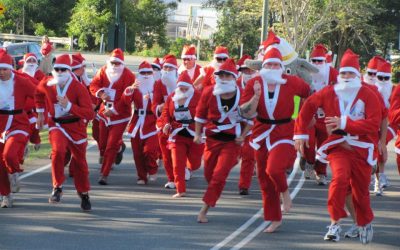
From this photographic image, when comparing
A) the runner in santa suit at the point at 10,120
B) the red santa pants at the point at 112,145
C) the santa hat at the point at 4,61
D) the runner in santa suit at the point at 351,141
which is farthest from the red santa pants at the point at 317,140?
the santa hat at the point at 4,61

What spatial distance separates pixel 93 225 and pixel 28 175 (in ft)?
15.7

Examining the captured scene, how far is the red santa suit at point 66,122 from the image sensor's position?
42.4 feet

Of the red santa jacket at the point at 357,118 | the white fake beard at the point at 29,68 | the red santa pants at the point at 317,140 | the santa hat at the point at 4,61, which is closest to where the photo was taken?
the red santa jacket at the point at 357,118

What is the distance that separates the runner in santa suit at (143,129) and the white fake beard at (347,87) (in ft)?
18.0

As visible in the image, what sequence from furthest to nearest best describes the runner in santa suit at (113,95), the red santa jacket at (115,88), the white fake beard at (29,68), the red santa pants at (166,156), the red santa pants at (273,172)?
the white fake beard at (29,68), the red santa jacket at (115,88), the runner in santa suit at (113,95), the red santa pants at (166,156), the red santa pants at (273,172)

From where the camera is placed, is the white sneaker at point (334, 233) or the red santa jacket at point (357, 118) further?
the white sneaker at point (334, 233)

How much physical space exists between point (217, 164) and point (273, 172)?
127cm

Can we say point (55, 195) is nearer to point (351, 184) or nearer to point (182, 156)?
point (182, 156)

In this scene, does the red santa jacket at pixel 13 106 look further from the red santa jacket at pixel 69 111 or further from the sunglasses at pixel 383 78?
the sunglasses at pixel 383 78

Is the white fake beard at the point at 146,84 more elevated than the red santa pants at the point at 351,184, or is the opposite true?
the white fake beard at the point at 146,84

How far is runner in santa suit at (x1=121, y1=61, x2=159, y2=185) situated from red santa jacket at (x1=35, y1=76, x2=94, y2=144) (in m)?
3.05

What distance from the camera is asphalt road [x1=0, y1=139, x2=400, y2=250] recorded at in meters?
11.3

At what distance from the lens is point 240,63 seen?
57.9ft

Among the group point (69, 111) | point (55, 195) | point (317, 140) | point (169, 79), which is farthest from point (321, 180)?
point (69, 111)
